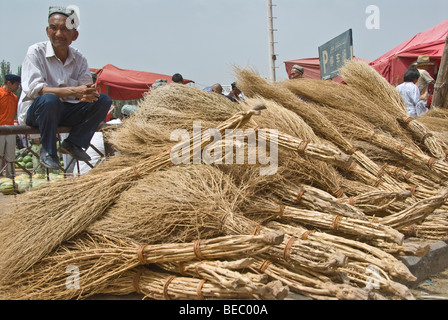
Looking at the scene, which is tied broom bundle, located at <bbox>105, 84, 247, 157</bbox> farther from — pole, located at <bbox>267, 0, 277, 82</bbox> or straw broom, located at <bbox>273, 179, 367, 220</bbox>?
pole, located at <bbox>267, 0, 277, 82</bbox>

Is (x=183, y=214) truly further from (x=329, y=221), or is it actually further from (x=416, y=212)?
(x=416, y=212)

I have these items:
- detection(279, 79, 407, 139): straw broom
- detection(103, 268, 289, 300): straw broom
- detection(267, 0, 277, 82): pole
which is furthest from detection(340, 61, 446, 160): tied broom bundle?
detection(267, 0, 277, 82): pole

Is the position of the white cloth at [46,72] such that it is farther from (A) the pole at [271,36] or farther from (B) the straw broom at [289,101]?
(A) the pole at [271,36]

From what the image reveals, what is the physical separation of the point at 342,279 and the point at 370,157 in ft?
5.93

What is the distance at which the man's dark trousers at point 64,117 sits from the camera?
2.97m

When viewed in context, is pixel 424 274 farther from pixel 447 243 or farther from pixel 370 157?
pixel 370 157

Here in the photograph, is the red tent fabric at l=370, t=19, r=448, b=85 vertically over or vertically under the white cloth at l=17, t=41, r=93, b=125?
over

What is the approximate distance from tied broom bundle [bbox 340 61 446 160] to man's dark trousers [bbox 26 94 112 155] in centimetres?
258

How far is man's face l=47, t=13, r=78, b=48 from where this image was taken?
3.08m

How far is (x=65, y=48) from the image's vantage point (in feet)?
10.6

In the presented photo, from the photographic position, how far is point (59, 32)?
10.2 feet

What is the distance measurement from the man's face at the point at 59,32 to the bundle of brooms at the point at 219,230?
1048 mm

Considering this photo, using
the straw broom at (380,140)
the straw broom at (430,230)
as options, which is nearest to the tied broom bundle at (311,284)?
the straw broom at (430,230)

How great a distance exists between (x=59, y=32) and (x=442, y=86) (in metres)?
4.57
